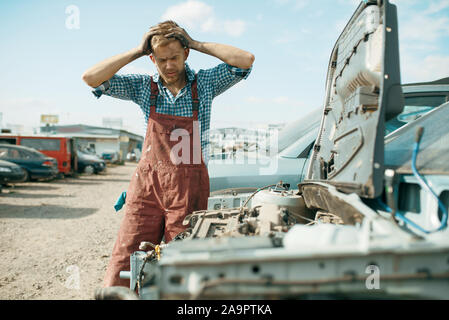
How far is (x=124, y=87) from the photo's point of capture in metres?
2.21

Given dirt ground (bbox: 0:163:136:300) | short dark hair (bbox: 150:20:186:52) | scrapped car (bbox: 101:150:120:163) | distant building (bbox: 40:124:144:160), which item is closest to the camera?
short dark hair (bbox: 150:20:186:52)

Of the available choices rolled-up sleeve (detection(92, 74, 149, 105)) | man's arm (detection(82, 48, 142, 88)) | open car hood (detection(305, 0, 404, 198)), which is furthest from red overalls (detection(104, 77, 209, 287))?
open car hood (detection(305, 0, 404, 198))

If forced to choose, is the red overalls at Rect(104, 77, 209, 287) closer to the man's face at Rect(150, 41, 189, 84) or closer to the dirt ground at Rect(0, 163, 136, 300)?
the man's face at Rect(150, 41, 189, 84)

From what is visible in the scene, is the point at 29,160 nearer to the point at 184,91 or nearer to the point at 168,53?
the point at 184,91

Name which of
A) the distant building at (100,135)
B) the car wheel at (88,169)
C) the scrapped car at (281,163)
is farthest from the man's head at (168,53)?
the distant building at (100,135)

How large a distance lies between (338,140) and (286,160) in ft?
5.31

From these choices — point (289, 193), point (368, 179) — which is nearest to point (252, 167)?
point (289, 193)

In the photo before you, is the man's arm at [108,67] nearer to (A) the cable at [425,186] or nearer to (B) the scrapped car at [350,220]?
(B) the scrapped car at [350,220]

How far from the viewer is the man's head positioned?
1.94 metres

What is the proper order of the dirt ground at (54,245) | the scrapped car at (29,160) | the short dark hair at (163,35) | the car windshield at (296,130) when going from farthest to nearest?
1. the scrapped car at (29,160)
2. the car windshield at (296,130)
3. the dirt ground at (54,245)
4. the short dark hair at (163,35)

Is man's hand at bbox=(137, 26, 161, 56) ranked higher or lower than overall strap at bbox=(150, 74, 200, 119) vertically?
higher

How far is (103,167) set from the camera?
52.9 feet

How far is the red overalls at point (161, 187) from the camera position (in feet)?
6.76
